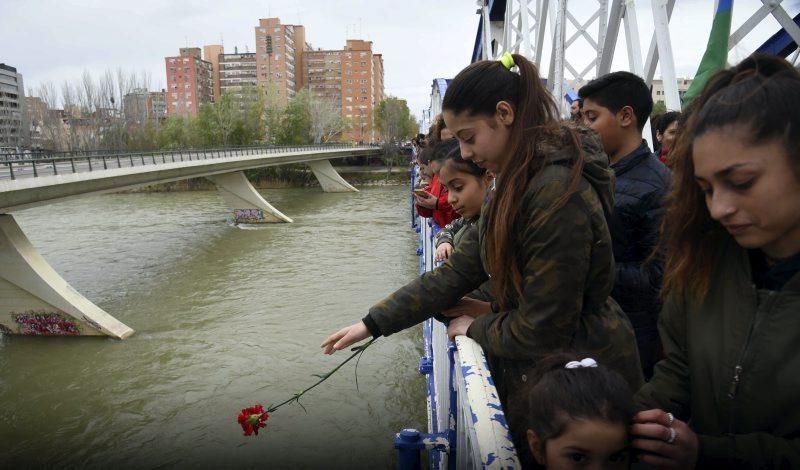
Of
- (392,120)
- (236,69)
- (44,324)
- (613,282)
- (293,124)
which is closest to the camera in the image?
(613,282)

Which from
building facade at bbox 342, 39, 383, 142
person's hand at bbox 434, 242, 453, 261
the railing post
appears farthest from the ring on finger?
building facade at bbox 342, 39, 383, 142

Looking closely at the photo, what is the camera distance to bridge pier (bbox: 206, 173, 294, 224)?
79.3ft

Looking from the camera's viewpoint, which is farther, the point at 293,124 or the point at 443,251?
the point at 293,124

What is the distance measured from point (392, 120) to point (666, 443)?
61.7 metres

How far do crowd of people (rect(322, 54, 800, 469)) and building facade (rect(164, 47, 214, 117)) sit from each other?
313 ft

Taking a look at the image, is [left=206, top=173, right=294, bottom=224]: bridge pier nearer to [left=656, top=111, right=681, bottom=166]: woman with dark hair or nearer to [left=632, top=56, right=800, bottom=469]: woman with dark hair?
[left=656, top=111, right=681, bottom=166]: woman with dark hair

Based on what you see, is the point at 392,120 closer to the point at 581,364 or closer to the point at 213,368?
the point at 213,368

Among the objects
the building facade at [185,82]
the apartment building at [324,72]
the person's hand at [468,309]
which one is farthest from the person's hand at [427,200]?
the building facade at [185,82]

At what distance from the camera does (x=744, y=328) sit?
1117 mm

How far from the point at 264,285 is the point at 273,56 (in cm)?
8360

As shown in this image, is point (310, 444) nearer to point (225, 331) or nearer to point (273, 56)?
point (225, 331)

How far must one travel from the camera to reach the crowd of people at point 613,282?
1.06 metres

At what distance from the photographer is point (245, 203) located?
24.5m

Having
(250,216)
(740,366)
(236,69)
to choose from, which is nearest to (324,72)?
(236,69)
